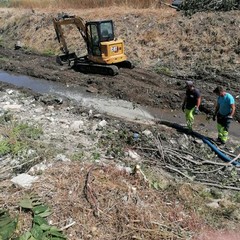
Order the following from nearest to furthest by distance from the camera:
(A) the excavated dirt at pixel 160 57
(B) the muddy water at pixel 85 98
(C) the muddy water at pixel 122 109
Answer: (C) the muddy water at pixel 122 109 < (B) the muddy water at pixel 85 98 < (A) the excavated dirt at pixel 160 57

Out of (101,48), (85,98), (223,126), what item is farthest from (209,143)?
(101,48)

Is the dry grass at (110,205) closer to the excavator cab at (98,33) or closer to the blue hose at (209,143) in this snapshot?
the blue hose at (209,143)

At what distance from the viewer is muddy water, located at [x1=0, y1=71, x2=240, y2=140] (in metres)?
10.7

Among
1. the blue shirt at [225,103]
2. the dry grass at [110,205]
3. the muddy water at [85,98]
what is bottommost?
the muddy water at [85,98]

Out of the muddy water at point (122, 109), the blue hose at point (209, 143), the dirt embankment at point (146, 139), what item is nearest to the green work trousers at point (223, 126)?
the blue hose at point (209, 143)

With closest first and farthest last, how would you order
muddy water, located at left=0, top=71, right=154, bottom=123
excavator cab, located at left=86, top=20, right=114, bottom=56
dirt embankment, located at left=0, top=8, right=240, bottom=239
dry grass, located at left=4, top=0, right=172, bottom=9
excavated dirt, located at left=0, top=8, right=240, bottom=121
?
dirt embankment, located at left=0, top=8, right=240, bottom=239 → muddy water, located at left=0, top=71, right=154, bottom=123 → excavated dirt, located at left=0, top=8, right=240, bottom=121 → excavator cab, located at left=86, top=20, right=114, bottom=56 → dry grass, located at left=4, top=0, right=172, bottom=9

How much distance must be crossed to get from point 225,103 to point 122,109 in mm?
4216

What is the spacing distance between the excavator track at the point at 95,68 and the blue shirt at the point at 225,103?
6.64 meters

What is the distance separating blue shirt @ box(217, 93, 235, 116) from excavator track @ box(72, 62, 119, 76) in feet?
21.8

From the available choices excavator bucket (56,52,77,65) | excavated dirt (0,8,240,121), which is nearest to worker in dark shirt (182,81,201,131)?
excavated dirt (0,8,240,121)

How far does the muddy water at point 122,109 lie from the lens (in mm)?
10672

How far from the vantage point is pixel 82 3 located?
26.8 meters

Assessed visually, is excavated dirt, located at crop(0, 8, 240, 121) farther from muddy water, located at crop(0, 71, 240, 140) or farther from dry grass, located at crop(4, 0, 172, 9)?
dry grass, located at crop(4, 0, 172, 9)

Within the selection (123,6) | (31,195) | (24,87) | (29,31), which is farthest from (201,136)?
(29,31)
